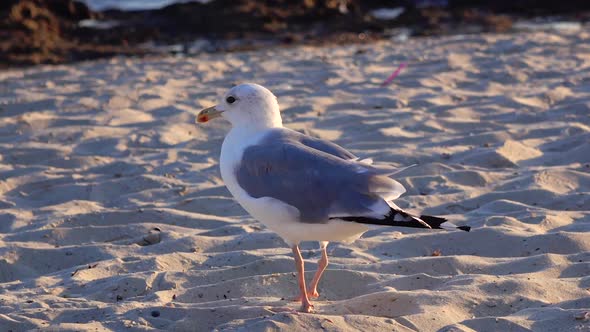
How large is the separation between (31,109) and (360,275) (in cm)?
436

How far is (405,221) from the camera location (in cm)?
319

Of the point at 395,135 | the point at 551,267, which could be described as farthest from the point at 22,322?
the point at 395,135

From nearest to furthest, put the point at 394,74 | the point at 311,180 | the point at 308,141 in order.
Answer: the point at 311,180 < the point at 308,141 < the point at 394,74

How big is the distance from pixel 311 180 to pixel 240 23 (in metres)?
9.08

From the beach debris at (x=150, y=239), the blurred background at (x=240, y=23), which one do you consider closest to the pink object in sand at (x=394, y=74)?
the blurred background at (x=240, y=23)

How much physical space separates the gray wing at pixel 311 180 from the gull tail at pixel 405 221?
30mm

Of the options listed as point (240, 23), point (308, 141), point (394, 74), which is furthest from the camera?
point (240, 23)

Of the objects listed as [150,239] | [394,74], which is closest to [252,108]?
[150,239]

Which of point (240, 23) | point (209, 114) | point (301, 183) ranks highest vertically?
point (209, 114)

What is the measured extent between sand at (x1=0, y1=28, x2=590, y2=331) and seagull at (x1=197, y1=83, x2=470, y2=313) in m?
0.33

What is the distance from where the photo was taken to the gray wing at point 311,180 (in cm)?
334

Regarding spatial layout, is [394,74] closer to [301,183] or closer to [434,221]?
[301,183]

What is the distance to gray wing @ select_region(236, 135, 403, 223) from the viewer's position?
3336 millimetres

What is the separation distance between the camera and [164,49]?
10898mm
